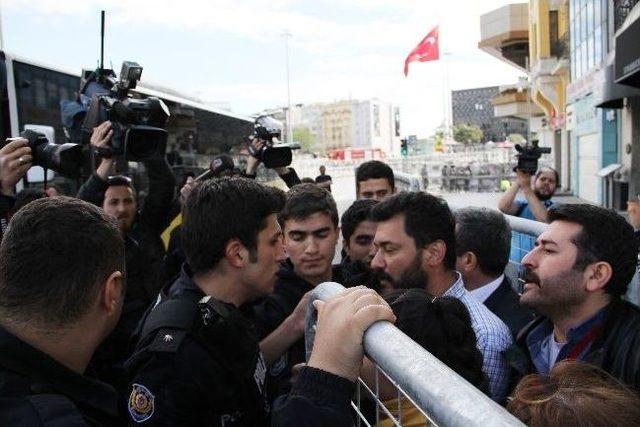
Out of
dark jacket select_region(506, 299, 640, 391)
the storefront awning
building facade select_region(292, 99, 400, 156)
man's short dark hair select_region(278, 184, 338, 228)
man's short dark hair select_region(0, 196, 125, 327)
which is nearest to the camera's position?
man's short dark hair select_region(0, 196, 125, 327)

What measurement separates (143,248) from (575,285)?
9.77ft

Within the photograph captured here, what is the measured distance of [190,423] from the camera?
1757 millimetres

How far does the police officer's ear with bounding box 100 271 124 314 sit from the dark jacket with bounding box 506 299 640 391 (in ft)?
4.70

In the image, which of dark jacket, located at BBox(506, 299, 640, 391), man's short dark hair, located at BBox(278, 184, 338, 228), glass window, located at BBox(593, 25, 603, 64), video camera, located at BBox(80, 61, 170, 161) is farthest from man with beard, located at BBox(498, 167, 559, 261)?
glass window, located at BBox(593, 25, 603, 64)

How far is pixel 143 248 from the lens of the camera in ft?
14.3

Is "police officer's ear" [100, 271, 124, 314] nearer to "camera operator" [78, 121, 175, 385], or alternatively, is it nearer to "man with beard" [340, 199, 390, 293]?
"camera operator" [78, 121, 175, 385]

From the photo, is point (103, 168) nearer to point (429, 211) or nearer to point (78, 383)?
point (429, 211)

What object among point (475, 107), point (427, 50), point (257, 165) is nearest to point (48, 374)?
point (257, 165)

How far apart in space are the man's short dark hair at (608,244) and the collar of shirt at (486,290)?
837mm

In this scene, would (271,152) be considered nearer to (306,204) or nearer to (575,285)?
(306,204)

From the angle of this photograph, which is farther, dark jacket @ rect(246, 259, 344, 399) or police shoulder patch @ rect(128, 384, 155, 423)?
dark jacket @ rect(246, 259, 344, 399)

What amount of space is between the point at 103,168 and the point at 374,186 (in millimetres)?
2414

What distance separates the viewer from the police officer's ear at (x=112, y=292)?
5.13 ft

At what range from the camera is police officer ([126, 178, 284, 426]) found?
68.5 inches
